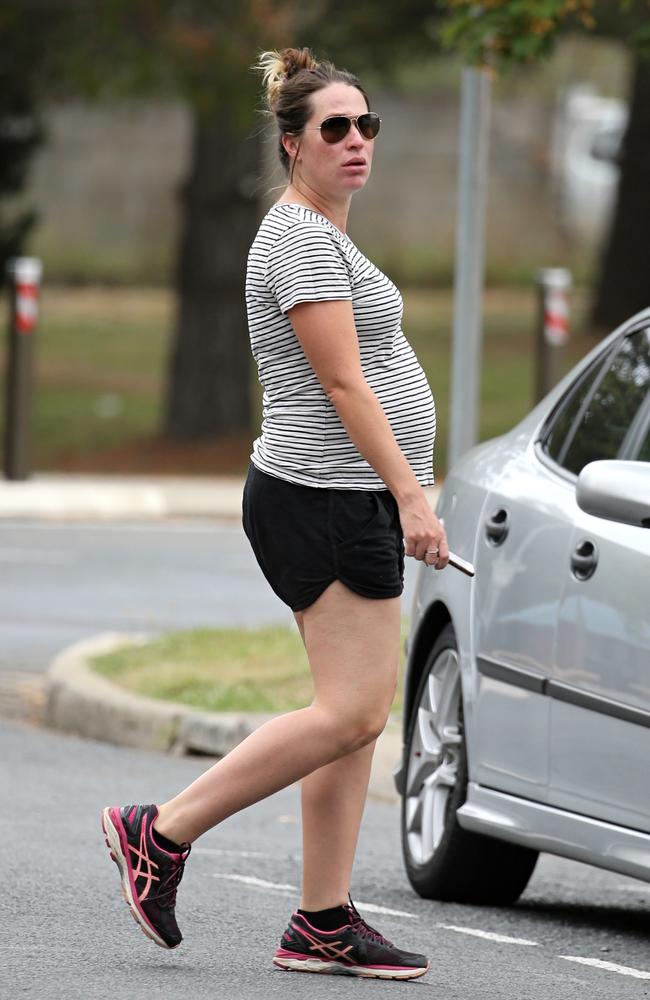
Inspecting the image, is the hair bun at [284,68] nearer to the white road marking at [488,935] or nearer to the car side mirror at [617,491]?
the car side mirror at [617,491]

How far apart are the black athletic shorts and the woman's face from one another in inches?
23.7

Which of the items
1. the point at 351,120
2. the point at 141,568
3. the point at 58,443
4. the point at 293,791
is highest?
the point at 351,120

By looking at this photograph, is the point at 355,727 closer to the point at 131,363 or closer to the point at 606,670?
the point at 606,670

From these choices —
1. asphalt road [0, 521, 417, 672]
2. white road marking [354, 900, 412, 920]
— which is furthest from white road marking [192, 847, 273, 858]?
asphalt road [0, 521, 417, 672]

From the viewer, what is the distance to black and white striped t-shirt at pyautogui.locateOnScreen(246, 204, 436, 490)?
444 cm

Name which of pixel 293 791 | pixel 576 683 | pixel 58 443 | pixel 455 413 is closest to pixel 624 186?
pixel 58 443

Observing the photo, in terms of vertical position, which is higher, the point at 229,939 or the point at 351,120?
the point at 351,120

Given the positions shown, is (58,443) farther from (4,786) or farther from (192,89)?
(4,786)

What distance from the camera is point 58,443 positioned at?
945 inches

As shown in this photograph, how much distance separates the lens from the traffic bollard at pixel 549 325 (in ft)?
66.9

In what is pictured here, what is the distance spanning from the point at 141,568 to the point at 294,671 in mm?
5300

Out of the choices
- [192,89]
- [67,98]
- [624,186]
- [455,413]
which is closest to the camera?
[455,413]

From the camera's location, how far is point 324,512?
14.7 ft

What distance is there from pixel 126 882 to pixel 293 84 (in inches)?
64.5
